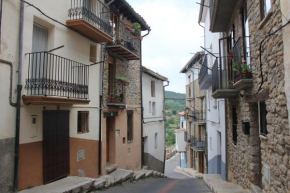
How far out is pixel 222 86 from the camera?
345 inches

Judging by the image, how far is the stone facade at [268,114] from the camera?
414 cm

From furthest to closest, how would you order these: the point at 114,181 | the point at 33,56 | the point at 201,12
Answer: the point at 201,12 → the point at 114,181 → the point at 33,56

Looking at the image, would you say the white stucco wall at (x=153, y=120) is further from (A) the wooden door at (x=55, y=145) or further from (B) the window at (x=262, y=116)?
(B) the window at (x=262, y=116)

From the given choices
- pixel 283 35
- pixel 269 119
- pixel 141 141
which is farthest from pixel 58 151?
pixel 141 141

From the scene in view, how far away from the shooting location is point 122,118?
12.5 m

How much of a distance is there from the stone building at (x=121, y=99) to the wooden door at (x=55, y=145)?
95.6 inches

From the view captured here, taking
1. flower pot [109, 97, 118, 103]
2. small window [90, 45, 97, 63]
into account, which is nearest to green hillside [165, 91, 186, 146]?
flower pot [109, 97, 118, 103]

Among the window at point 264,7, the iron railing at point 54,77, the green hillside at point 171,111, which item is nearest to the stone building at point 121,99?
the iron railing at point 54,77

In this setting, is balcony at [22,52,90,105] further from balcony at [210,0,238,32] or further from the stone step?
balcony at [210,0,238,32]

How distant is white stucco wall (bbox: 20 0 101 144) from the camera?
21.5ft

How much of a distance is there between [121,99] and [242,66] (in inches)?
267

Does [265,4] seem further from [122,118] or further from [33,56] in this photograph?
[122,118]

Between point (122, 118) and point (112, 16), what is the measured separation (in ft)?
16.1

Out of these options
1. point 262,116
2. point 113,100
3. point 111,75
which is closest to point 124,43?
point 111,75
